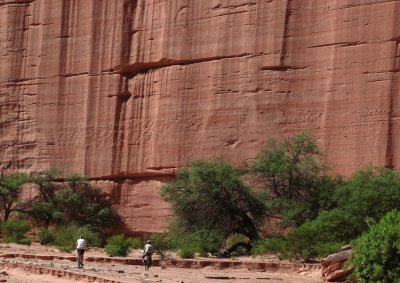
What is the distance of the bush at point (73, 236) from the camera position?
2598 cm

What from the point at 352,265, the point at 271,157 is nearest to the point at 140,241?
the point at 271,157

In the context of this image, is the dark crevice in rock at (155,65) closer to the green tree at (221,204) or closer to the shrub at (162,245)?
the green tree at (221,204)


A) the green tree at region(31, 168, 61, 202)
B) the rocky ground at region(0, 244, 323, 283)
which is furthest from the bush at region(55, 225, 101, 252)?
the rocky ground at region(0, 244, 323, 283)

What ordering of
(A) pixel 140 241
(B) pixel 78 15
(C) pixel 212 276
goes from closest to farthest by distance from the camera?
(C) pixel 212 276 → (A) pixel 140 241 → (B) pixel 78 15

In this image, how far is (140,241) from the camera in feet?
88.7

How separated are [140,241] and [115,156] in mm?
3825

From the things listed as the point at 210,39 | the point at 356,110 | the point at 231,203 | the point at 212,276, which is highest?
the point at 210,39

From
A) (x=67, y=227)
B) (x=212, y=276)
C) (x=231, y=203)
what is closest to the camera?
(x=212, y=276)

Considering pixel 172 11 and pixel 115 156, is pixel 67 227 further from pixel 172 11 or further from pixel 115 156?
pixel 172 11

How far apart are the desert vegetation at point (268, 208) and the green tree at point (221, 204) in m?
0.03

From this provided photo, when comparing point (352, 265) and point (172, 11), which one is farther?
point (172, 11)

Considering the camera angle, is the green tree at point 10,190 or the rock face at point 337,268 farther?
A: the green tree at point 10,190

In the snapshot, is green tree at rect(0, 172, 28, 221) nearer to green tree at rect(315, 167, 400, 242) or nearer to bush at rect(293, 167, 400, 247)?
bush at rect(293, 167, 400, 247)

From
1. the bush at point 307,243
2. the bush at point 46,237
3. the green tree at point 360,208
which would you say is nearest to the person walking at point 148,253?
the bush at point 307,243
